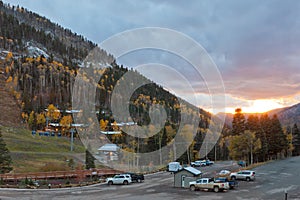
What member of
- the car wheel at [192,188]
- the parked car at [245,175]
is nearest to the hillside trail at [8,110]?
the parked car at [245,175]

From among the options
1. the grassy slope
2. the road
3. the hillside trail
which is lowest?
the road

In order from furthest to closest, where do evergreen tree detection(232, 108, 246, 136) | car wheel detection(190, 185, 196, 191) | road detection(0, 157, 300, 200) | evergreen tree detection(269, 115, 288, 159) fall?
evergreen tree detection(269, 115, 288, 159) < evergreen tree detection(232, 108, 246, 136) < car wheel detection(190, 185, 196, 191) < road detection(0, 157, 300, 200)

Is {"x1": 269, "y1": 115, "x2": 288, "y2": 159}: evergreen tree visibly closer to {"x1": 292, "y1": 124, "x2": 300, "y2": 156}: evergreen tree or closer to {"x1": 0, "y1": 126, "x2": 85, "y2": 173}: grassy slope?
{"x1": 292, "y1": 124, "x2": 300, "y2": 156}: evergreen tree

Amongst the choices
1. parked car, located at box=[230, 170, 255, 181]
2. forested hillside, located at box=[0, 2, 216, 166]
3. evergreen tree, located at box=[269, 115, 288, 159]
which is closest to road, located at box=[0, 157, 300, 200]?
parked car, located at box=[230, 170, 255, 181]

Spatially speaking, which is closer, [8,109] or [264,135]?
[264,135]

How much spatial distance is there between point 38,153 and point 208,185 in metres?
37.9

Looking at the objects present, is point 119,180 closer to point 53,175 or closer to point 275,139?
point 53,175

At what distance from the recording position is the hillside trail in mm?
92575

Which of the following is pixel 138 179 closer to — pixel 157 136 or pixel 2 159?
pixel 2 159

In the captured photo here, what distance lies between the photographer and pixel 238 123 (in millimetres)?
64688

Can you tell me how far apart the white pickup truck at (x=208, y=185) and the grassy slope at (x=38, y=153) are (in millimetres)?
21668

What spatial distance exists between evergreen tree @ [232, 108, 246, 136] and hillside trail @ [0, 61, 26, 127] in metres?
61.0


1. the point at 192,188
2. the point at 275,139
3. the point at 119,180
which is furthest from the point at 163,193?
the point at 275,139

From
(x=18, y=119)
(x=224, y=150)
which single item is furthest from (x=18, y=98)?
(x=224, y=150)
